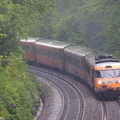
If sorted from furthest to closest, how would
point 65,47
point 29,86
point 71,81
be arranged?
1. point 65,47
2. point 71,81
3. point 29,86

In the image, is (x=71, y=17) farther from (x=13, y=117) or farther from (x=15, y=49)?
(x=13, y=117)

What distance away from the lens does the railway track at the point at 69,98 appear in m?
15.9

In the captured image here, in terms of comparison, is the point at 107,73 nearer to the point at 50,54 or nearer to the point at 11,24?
the point at 11,24

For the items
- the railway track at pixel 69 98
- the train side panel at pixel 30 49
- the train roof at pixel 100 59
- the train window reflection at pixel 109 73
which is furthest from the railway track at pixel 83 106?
the train side panel at pixel 30 49

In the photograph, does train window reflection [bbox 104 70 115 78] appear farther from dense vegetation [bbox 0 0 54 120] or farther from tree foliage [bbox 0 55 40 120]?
tree foliage [bbox 0 55 40 120]

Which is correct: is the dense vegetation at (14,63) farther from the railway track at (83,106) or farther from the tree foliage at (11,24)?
the railway track at (83,106)

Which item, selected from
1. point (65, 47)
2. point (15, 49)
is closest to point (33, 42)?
point (65, 47)

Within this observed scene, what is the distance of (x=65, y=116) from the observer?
51.8 feet

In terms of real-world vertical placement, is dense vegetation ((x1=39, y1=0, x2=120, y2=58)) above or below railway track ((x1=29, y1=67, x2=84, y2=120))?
above

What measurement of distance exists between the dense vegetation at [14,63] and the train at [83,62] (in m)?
3.53

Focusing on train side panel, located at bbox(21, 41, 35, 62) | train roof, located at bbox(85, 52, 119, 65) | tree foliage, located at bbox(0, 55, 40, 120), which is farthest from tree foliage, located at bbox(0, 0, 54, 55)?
train side panel, located at bbox(21, 41, 35, 62)

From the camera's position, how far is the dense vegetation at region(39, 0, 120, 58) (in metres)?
28.0

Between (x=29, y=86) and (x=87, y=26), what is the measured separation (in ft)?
60.4

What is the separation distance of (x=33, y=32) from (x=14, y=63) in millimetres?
28214
